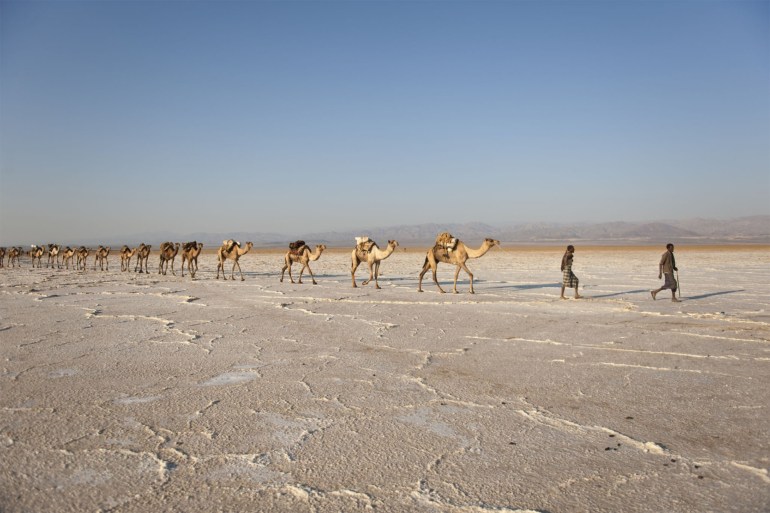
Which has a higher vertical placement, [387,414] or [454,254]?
[454,254]

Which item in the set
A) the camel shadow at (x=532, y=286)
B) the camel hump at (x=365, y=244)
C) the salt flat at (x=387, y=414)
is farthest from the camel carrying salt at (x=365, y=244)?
the salt flat at (x=387, y=414)

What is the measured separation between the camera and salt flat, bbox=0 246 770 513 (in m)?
3.80

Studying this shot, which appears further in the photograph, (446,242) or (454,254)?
(446,242)

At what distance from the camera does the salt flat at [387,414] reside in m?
3.80

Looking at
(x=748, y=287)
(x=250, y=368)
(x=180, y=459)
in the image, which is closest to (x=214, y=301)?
(x=250, y=368)

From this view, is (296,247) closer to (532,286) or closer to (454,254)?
(454,254)

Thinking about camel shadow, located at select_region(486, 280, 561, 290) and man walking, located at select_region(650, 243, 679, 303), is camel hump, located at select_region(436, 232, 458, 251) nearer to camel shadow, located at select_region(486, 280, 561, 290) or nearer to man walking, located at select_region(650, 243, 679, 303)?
camel shadow, located at select_region(486, 280, 561, 290)

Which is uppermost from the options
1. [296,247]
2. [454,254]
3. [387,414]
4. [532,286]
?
[296,247]

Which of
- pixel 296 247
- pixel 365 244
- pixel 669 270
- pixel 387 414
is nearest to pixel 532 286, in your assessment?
pixel 669 270

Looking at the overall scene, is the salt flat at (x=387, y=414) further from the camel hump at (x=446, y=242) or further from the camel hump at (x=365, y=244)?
the camel hump at (x=365, y=244)

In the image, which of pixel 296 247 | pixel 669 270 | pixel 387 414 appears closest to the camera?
pixel 387 414

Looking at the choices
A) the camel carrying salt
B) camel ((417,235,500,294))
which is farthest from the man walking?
the camel carrying salt

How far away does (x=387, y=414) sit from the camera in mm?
5348

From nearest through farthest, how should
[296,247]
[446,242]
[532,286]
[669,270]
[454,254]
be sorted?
[669,270] < [454,254] < [446,242] < [532,286] < [296,247]
